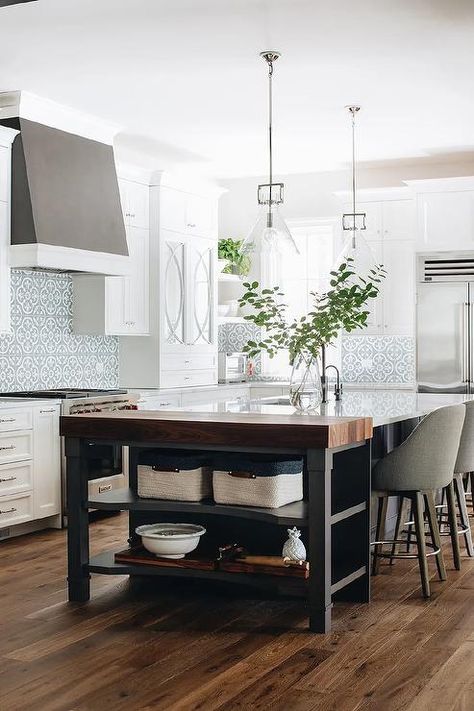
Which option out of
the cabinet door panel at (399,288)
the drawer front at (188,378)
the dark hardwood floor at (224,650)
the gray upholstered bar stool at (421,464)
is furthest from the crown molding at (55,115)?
the gray upholstered bar stool at (421,464)

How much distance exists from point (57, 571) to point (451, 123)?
169 inches

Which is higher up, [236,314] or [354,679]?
[236,314]

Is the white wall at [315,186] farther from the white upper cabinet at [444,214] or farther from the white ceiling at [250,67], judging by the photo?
the white ceiling at [250,67]

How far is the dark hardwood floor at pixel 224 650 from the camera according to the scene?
3.09 meters

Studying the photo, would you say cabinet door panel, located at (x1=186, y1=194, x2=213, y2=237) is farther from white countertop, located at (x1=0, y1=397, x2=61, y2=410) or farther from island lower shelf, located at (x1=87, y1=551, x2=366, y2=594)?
island lower shelf, located at (x1=87, y1=551, x2=366, y2=594)

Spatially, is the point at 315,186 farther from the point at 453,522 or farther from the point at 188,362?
the point at 453,522

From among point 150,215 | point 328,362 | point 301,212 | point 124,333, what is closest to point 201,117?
point 150,215

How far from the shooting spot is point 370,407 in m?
5.04

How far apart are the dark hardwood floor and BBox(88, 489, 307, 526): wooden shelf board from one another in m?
0.44

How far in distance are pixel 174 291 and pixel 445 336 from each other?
231 cm

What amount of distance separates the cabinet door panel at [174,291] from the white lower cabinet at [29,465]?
1.80m

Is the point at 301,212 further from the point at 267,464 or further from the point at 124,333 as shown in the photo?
the point at 267,464

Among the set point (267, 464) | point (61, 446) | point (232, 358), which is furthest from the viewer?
point (232, 358)

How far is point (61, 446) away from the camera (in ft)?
20.2
